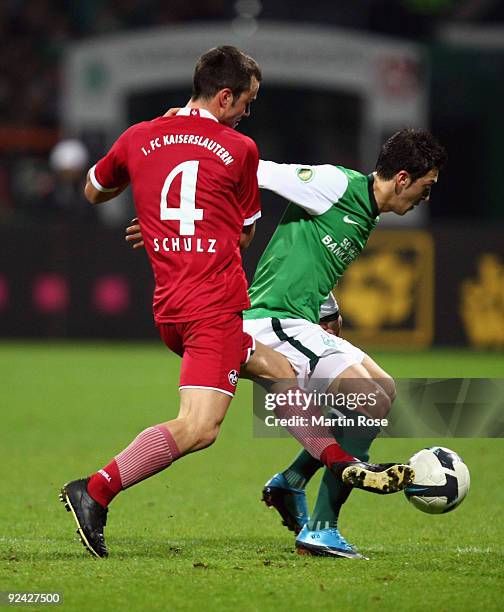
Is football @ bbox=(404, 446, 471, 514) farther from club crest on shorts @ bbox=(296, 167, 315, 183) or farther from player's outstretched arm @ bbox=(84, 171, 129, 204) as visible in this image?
player's outstretched arm @ bbox=(84, 171, 129, 204)

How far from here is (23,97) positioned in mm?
22250

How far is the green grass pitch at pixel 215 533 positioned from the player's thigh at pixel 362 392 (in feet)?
2.10

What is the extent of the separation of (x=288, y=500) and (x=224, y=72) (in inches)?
80.9

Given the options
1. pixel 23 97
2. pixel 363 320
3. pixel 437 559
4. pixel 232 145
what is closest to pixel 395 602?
pixel 437 559

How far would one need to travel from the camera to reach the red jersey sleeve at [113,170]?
5695mm

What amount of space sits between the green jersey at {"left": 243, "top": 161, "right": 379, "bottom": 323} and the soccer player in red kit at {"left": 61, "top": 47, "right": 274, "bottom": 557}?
0.40m

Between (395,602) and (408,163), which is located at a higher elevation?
(408,163)

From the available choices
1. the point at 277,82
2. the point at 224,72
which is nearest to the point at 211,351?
the point at 224,72

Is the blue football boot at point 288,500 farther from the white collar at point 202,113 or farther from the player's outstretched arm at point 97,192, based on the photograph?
the white collar at point 202,113

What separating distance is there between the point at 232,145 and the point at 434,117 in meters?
18.0

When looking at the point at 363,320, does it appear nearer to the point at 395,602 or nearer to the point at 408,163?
the point at 408,163

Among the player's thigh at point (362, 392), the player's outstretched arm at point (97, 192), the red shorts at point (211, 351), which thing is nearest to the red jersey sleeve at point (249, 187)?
the red shorts at point (211, 351)

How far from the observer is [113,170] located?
18.8 ft

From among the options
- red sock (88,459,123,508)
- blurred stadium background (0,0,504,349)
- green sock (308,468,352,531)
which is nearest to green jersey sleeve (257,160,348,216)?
green sock (308,468,352,531)
